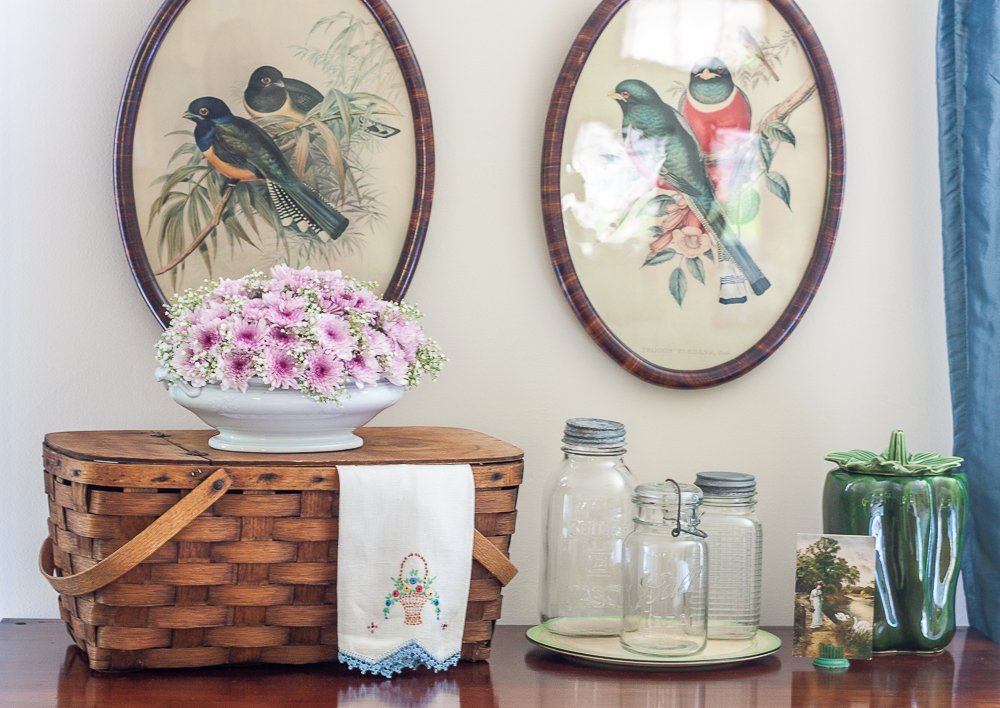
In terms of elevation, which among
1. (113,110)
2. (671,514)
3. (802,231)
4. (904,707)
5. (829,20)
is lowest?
(904,707)

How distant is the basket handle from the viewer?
2.71ft

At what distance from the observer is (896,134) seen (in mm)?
1239

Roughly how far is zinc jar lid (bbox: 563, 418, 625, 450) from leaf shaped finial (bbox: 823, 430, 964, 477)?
29 cm

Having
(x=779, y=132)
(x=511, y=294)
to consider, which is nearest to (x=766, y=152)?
(x=779, y=132)

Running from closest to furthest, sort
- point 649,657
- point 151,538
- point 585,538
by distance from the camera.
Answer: point 151,538, point 649,657, point 585,538

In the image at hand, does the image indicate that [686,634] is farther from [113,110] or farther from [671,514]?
[113,110]

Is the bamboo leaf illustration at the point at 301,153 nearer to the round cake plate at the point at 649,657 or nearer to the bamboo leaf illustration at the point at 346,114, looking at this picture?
the bamboo leaf illustration at the point at 346,114

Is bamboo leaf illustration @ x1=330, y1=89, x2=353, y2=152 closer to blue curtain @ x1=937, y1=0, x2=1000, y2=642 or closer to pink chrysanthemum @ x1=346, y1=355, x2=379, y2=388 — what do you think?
pink chrysanthemum @ x1=346, y1=355, x2=379, y2=388

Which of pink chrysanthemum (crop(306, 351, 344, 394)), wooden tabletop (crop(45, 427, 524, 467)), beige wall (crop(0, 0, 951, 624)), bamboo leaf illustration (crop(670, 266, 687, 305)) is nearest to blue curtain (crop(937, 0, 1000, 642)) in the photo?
beige wall (crop(0, 0, 951, 624))

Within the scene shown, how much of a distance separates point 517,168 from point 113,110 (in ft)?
1.76

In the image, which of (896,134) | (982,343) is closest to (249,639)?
(982,343)

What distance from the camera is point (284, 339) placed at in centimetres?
87

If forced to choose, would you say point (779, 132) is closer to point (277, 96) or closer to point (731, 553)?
point (731, 553)

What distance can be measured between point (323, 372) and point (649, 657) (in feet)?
1.57
